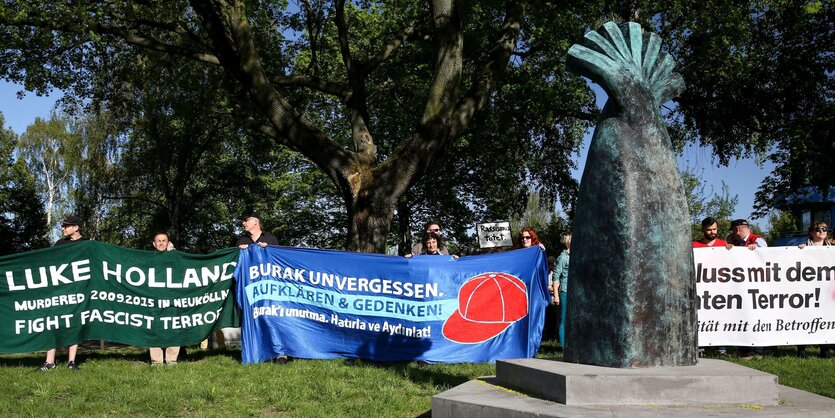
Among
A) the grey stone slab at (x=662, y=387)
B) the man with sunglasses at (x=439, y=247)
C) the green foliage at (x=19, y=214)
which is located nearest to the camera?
the grey stone slab at (x=662, y=387)

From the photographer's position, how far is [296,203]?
1588 inches

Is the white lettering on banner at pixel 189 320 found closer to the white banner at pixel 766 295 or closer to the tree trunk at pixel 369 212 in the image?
the tree trunk at pixel 369 212

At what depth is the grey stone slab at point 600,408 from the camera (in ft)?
14.1

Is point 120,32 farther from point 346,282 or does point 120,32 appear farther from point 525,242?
point 525,242

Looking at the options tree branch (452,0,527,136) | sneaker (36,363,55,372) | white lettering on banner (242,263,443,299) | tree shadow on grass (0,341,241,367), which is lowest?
tree shadow on grass (0,341,241,367)

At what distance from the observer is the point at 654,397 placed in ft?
14.9

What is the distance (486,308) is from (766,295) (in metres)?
4.00

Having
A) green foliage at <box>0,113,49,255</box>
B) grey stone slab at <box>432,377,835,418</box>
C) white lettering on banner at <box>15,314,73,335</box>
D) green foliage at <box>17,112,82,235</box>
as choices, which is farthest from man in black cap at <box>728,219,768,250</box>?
green foliage at <box>17,112,82,235</box>

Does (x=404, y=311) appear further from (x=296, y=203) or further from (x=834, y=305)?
(x=296, y=203)

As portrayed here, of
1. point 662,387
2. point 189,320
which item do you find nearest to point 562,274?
point 189,320

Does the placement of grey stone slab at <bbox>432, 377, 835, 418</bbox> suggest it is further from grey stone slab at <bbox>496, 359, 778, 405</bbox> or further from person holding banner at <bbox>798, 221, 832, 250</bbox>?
person holding banner at <bbox>798, 221, 832, 250</bbox>

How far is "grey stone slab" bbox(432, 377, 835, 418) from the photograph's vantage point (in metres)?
4.30

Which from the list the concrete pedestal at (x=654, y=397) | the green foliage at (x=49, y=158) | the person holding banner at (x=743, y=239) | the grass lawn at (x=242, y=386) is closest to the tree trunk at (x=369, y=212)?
the grass lawn at (x=242, y=386)

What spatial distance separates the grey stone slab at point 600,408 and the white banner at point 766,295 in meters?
5.40
